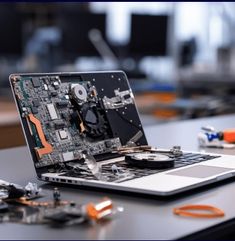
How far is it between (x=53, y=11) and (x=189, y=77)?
4.40 feet

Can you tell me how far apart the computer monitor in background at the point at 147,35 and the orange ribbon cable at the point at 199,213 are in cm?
393

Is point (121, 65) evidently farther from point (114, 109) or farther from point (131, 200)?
point (131, 200)

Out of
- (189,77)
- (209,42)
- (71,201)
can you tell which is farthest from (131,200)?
(209,42)

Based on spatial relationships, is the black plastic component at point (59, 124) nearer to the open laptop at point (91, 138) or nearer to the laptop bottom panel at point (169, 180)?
the open laptop at point (91, 138)

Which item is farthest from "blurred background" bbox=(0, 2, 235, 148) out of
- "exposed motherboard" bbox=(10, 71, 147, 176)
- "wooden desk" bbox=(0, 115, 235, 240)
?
"wooden desk" bbox=(0, 115, 235, 240)

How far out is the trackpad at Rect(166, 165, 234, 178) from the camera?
3.26 ft

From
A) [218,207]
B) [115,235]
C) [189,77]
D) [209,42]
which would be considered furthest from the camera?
[209,42]

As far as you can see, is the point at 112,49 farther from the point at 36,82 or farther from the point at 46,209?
the point at 46,209

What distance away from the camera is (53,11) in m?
5.17

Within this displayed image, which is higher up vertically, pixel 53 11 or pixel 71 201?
pixel 53 11

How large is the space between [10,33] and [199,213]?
3.63 meters

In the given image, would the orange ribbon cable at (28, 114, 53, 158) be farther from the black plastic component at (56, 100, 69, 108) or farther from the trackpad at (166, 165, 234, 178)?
the trackpad at (166, 165, 234, 178)

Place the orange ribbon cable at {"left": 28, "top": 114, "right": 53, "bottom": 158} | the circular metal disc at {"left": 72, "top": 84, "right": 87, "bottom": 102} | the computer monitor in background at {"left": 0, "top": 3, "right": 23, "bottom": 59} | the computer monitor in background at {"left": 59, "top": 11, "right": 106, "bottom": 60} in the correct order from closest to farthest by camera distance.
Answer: the orange ribbon cable at {"left": 28, "top": 114, "right": 53, "bottom": 158} < the circular metal disc at {"left": 72, "top": 84, "right": 87, "bottom": 102} < the computer monitor in background at {"left": 0, "top": 3, "right": 23, "bottom": 59} < the computer monitor in background at {"left": 59, "top": 11, "right": 106, "bottom": 60}

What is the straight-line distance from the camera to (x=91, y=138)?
1.14 metres
